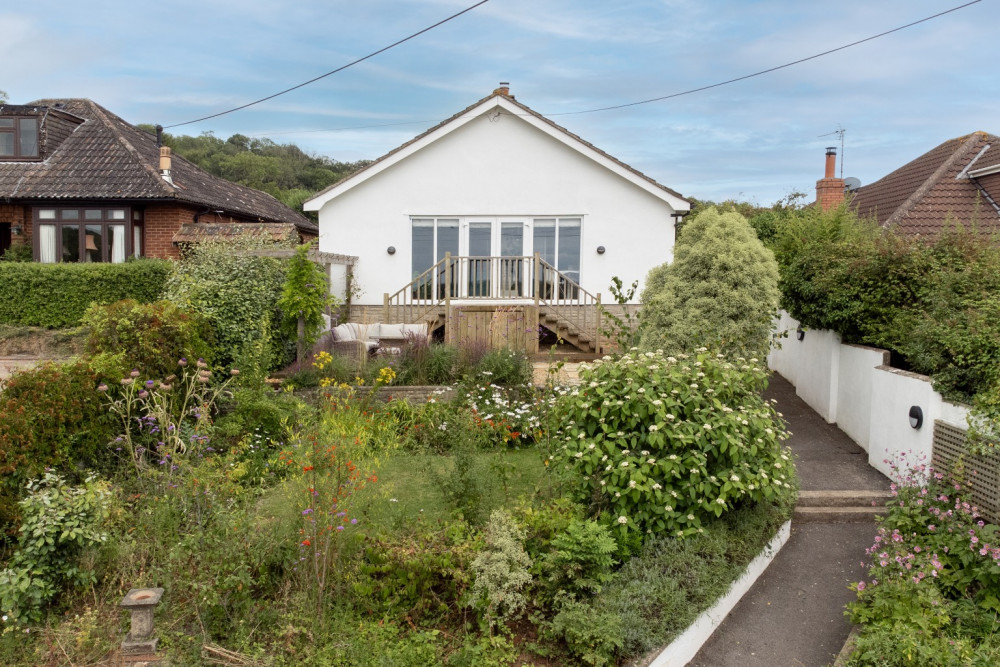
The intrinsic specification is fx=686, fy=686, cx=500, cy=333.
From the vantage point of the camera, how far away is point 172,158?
22.8 meters

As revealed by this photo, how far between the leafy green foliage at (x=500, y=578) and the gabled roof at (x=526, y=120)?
13.1 metres

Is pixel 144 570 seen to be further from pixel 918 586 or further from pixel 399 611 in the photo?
pixel 918 586

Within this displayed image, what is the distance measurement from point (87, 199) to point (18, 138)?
129 inches

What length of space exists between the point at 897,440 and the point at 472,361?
6.17 metres

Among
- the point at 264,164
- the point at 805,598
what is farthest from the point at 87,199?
the point at 264,164

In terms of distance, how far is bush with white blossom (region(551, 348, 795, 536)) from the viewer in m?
5.70

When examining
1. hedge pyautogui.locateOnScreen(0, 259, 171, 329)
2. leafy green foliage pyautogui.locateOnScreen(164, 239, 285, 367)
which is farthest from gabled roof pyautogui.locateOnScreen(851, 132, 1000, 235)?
hedge pyautogui.locateOnScreen(0, 259, 171, 329)

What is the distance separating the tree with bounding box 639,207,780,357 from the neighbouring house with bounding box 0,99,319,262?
12683 mm

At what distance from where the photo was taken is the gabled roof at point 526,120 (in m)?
16.7

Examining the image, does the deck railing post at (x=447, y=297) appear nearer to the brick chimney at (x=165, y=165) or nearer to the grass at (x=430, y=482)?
the grass at (x=430, y=482)

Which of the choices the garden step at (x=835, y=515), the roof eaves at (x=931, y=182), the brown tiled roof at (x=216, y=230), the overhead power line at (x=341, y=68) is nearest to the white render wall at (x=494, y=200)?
the overhead power line at (x=341, y=68)

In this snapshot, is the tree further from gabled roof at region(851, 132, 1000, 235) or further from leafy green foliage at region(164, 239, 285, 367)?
gabled roof at region(851, 132, 1000, 235)

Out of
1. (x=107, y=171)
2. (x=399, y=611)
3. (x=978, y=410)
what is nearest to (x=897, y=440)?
(x=978, y=410)

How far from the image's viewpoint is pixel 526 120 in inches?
665
